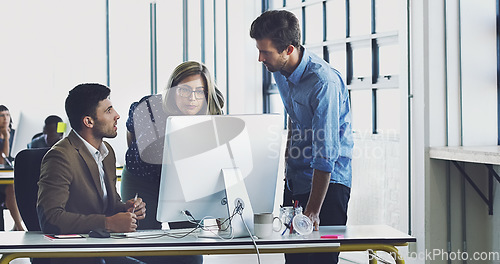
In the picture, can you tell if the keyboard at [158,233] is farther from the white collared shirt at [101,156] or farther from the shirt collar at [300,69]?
the shirt collar at [300,69]

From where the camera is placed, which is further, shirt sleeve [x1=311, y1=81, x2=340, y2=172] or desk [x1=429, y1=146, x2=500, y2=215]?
desk [x1=429, y1=146, x2=500, y2=215]


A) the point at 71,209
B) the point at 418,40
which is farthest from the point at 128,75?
the point at 71,209

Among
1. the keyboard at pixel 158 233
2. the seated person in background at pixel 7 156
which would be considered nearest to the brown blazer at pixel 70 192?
the keyboard at pixel 158 233

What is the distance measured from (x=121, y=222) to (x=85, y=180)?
0.23 m

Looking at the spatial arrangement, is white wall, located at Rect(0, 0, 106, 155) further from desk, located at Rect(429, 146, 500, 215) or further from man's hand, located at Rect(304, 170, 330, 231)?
man's hand, located at Rect(304, 170, 330, 231)

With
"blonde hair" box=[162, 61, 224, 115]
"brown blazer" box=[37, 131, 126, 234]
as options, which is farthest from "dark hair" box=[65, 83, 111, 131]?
"blonde hair" box=[162, 61, 224, 115]

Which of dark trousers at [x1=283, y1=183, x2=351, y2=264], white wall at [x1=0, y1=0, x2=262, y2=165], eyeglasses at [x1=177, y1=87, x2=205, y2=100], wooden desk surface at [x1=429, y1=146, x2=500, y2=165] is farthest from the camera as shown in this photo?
white wall at [x1=0, y1=0, x2=262, y2=165]

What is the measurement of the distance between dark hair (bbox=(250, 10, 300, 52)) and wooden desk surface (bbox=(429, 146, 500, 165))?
132 cm

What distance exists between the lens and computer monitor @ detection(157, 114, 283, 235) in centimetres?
229

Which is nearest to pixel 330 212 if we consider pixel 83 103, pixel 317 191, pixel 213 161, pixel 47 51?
pixel 317 191

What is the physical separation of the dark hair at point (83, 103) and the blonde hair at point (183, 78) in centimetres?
39

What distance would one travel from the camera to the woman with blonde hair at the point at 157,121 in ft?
9.73

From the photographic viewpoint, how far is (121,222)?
2.45 meters

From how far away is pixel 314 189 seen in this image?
7.98ft
